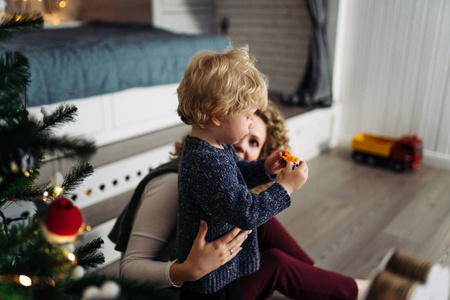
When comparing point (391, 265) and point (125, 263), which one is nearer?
point (391, 265)

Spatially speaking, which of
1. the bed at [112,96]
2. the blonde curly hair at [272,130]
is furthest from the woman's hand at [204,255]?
the bed at [112,96]

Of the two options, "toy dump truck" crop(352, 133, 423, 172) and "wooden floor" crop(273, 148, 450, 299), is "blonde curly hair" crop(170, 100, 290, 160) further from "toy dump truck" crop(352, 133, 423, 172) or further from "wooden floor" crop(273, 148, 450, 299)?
"toy dump truck" crop(352, 133, 423, 172)

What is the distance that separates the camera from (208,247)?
957mm

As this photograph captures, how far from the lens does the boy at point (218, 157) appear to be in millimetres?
905

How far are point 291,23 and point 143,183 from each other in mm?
2632

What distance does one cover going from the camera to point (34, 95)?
1.85m

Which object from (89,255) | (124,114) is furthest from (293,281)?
(124,114)

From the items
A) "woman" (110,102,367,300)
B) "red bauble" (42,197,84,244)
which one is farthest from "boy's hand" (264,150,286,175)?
"red bauble" (42,197,84,244)

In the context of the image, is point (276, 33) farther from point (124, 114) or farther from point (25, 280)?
point (25, 280)

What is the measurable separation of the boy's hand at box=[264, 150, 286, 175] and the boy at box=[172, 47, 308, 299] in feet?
0.31

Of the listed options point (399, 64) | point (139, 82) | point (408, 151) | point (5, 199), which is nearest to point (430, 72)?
point (399, 64)

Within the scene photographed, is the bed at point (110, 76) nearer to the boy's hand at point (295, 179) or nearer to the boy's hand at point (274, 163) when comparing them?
the boy's hand at point (274, 163)

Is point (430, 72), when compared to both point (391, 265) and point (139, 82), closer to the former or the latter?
point (139, 82)

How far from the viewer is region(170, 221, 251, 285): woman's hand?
3.10ft
